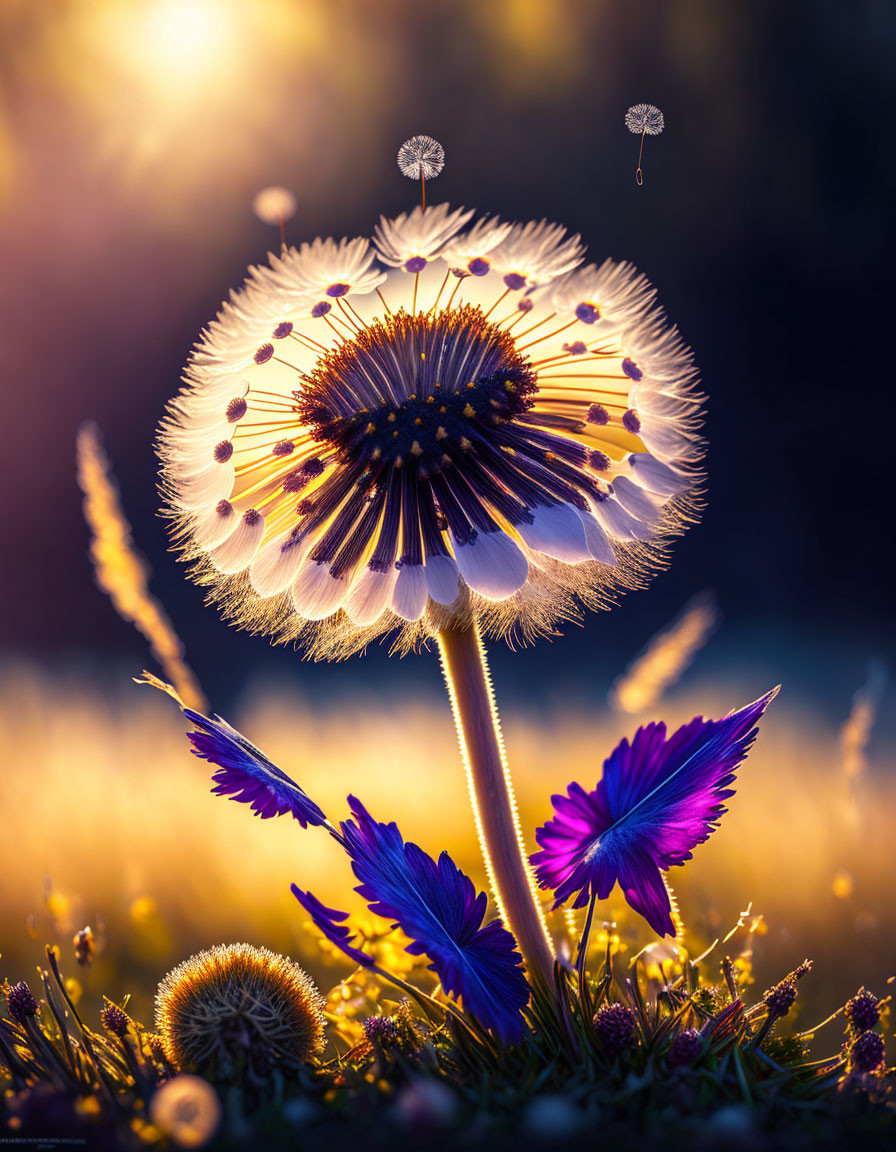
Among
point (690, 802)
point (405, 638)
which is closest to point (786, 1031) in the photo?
point (690, 802)

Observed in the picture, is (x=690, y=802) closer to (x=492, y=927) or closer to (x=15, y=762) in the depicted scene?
(x=492, y=927)

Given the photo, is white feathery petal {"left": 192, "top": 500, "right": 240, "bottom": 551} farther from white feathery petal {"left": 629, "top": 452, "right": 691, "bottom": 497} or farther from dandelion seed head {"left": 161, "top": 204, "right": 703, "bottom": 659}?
white feathery petal {"left": 629, "top": 452, "right": 691, "bottom": 497}

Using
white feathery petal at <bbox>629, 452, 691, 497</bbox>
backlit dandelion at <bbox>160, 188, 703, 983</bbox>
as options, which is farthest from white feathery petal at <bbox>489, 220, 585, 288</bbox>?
white feathery petal at <bbox>629, 452, 691, 497</bbox>

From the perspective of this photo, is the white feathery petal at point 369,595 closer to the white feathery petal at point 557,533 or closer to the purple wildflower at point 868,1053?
the white feathery petal at point 557,533

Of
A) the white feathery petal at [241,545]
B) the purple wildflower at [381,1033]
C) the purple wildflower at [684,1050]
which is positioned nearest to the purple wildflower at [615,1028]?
the purple wildflower at [684,1050]

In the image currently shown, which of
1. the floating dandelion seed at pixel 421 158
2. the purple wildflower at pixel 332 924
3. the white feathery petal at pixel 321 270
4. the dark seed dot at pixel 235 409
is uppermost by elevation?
the floating dandelion seed at pixel 421 158

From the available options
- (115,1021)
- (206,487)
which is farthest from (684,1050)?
(206,487)

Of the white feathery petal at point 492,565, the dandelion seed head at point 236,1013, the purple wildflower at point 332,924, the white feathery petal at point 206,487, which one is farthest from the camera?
the white feathery petal at point 206,487
